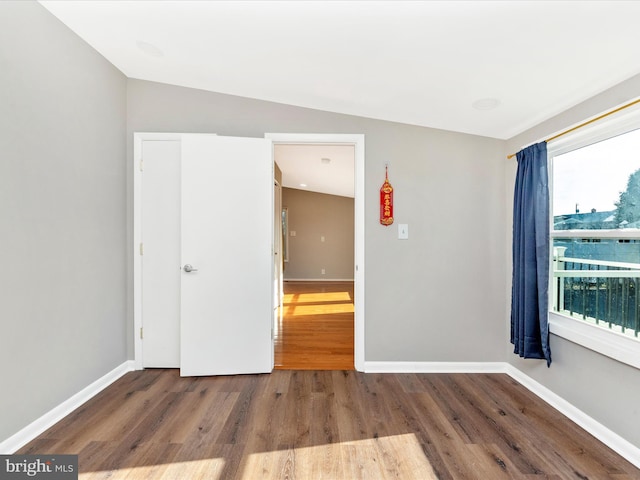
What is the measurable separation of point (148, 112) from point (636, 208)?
3681 millimetres

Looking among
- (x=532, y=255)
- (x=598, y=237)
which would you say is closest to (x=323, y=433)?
(x=532, y=255)

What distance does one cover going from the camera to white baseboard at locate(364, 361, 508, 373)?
284 cm

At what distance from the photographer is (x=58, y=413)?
6.81ft

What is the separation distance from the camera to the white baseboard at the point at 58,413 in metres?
1.76

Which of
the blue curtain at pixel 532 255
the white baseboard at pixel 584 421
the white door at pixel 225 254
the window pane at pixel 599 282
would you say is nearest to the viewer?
the white baseboard at pixel 584 421

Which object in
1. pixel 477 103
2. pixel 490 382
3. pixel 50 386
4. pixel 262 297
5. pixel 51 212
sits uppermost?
pixel 477 103

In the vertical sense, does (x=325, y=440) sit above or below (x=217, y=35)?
below

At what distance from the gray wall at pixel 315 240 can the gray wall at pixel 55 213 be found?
6.01m

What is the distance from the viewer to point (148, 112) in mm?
2830

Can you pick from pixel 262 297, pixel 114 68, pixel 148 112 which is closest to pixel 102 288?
pixel 262 297

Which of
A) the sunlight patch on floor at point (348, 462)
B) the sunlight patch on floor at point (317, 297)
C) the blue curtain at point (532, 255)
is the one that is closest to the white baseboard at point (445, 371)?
the blue curtain at point (532, 255)

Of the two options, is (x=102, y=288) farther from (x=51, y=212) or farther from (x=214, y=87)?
(x=214, y=87)

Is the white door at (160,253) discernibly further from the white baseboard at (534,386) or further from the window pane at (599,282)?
the window pane at (599,282)

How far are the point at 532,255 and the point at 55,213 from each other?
3395 millimetres
